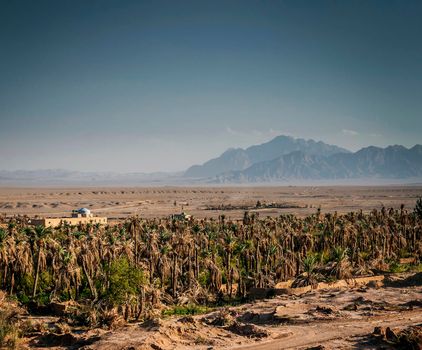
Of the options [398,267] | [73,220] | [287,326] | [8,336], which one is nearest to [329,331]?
[287,326]

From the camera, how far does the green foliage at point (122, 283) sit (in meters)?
44.6

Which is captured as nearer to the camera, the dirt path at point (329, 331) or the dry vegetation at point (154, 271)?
the dirt path at point (329, 331)

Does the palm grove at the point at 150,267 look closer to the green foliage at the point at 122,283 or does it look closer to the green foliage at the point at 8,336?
the green foliage at the point at 122,283

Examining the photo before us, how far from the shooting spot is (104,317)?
4172 cm

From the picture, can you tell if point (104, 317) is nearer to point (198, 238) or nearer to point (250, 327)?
point (250, 327)

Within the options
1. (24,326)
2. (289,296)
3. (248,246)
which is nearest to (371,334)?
(289,296)

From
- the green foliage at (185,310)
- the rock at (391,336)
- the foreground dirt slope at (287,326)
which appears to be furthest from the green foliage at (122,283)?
the rock at (391,336)

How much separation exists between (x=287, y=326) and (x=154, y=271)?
26.5 m

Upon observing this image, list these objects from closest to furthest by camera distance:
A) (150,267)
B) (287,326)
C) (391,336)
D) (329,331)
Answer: (391,336) → (329,331) → (287,326) → (150,267)

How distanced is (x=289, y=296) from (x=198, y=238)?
21.5m

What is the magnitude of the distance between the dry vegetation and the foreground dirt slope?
449 mm

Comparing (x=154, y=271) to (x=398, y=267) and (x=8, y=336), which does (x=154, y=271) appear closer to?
(x=8, y=336)

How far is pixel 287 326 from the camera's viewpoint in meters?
38.1

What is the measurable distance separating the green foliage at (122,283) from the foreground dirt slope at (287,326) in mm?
7276
